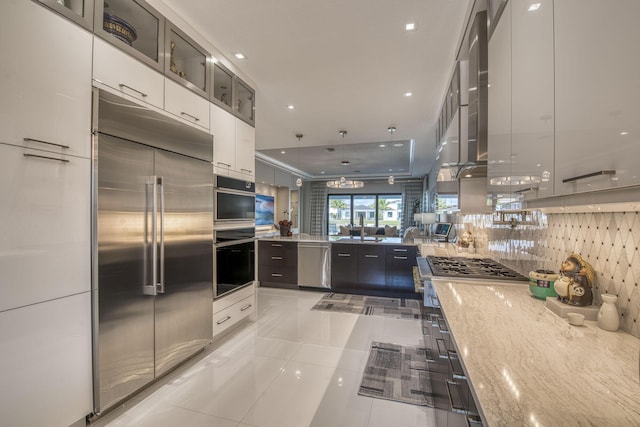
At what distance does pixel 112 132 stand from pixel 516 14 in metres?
2.12

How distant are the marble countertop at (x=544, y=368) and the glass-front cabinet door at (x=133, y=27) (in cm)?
236

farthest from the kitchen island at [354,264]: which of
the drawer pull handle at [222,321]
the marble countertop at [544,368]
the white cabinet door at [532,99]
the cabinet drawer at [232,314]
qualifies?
the white cabinet door at [532,99]

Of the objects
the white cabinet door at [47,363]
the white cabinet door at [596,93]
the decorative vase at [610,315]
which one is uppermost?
the white cabinet door at [596,93]

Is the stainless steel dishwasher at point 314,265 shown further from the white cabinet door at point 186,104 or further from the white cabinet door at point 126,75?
the white cabinet door at point 126,75

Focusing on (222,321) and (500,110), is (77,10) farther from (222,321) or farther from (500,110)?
(222,321)

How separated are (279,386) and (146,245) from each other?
137 cm

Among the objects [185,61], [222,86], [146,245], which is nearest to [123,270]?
[146,245]

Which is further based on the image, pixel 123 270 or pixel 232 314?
pixel 232 314

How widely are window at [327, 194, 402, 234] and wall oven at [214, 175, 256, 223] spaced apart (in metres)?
7.47

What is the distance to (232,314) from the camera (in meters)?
2.79

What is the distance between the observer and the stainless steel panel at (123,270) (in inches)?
62.1

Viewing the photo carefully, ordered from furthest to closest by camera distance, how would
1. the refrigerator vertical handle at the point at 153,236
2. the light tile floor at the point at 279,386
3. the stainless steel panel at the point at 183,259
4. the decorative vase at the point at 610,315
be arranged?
1. the stainless steel panel at the point at 183,259
2. the refrigerator vertical handle at the point at 153,236
3. the light tile floor at the point at 279,386
4. the decorative vase at the point at 610,315

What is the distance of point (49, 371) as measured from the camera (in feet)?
4.44

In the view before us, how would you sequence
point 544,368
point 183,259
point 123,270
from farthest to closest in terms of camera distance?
point 183,259, point 123,270, point 544,368
